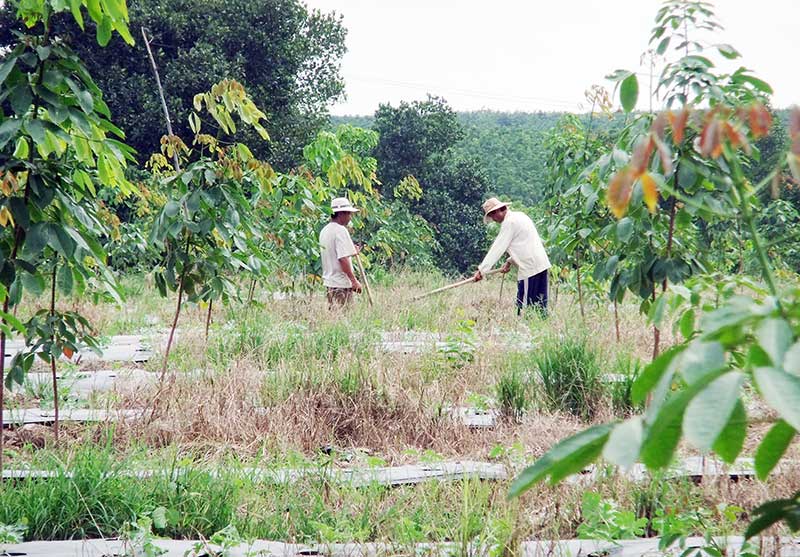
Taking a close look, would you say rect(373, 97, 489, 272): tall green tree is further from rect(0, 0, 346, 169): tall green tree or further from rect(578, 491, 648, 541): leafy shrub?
rect(578, 491, 648, 541): leafy shrub

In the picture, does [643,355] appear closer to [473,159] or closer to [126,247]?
[126,247]

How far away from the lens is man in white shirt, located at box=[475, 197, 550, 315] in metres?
8.28

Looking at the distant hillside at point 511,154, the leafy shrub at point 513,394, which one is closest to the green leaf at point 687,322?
the leafy shrub at point 513,394

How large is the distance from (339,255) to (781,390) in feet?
23.6

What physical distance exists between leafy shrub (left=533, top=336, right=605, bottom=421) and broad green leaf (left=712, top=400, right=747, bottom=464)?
3.36 meters

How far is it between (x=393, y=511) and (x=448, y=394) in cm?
178

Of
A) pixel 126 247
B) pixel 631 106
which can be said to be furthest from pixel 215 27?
pixel 631 106

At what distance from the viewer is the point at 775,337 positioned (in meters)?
0.76

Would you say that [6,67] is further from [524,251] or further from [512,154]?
[512,154]

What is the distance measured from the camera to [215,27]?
17.7 m

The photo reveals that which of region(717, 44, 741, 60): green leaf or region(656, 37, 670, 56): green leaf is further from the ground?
region(656, 37, 670, 56): green leaf

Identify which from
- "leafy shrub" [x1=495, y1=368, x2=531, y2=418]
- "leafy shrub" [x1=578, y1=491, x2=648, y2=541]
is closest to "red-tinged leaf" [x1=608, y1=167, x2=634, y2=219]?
"leafy shrub" [x1=578, y1=491, x2=648, y2=541]

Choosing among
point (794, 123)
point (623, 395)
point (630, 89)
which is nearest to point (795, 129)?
point (794, 123)

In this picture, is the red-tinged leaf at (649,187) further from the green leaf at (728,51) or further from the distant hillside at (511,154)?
the distant hillside at (511,154)
